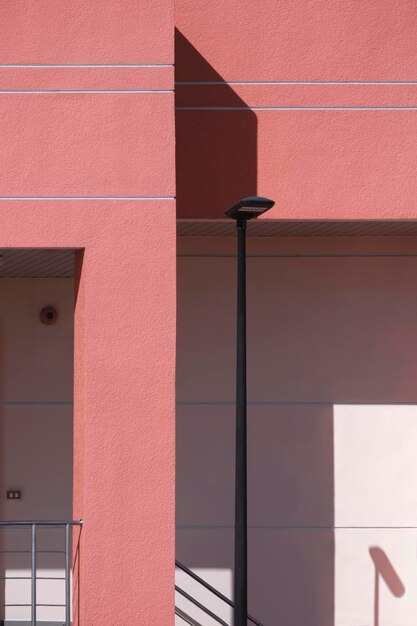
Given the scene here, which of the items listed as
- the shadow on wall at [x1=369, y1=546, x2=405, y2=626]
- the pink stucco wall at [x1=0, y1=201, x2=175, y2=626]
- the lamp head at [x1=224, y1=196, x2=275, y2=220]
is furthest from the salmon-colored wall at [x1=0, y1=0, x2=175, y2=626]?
the shadow on wall at [x1=369, y1=546, x2=405, y2=626]

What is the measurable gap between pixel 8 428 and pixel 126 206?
4292 millimetres

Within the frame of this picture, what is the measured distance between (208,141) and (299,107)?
3.30 ft

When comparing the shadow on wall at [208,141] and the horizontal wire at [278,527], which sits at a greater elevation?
the shadow on wall at [208,141]

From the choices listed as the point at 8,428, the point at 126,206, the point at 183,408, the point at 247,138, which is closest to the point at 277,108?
the point at 247,138

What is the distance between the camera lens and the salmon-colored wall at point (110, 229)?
8.67 m

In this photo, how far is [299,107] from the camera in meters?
10.5

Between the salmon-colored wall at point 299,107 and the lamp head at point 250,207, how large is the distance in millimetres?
1509

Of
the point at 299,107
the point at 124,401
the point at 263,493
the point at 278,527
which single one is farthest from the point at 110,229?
the point at 278,527

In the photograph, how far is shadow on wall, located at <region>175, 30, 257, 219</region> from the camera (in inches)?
412

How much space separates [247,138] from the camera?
10492 mm

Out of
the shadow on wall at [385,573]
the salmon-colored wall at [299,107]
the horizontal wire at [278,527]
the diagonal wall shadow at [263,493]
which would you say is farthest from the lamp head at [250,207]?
the shadow on wall at [385,573]

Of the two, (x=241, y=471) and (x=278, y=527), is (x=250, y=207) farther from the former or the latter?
(x=278, y=527)

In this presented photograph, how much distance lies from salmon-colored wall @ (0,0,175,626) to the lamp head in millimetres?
575

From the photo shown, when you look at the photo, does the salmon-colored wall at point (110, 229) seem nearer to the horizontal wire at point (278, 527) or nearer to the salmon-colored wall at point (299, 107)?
the salmon-colored wall at point (299, 107)
